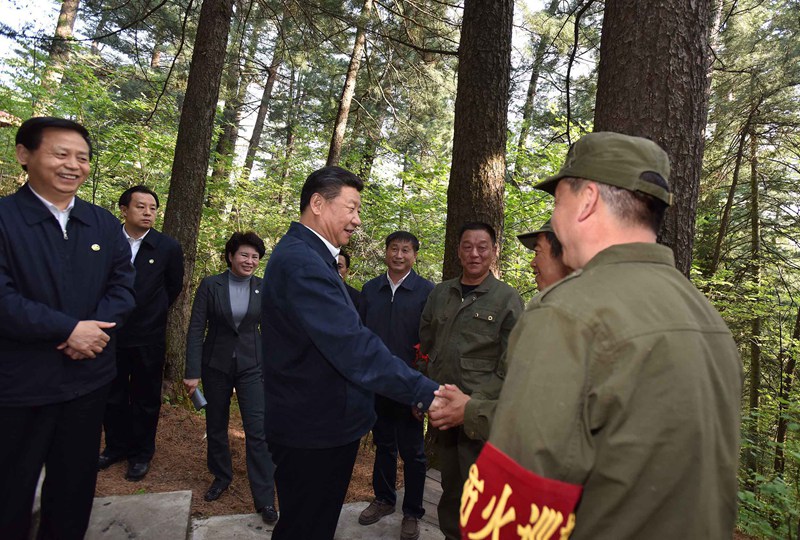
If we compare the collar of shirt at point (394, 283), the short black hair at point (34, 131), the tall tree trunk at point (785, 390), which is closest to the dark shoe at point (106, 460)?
the short black hair at point (34, 131)

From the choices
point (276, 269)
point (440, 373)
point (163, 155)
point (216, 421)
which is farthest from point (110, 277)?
point (163, 155)

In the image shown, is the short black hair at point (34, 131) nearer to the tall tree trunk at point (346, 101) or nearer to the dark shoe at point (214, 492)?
the dark shoe at point (214, 492)

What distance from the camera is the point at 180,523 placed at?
9.64ft

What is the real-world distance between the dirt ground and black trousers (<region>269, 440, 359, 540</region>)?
66.6 inches

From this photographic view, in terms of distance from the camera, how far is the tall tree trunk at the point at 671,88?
2.24 meters

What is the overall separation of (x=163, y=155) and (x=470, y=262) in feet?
31.8

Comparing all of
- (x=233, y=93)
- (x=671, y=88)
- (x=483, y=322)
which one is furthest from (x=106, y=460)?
(x=233, y=93)

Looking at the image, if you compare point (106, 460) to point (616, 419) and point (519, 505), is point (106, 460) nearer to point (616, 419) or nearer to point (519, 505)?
point (519, 505)

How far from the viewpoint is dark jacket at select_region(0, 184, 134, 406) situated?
212cm

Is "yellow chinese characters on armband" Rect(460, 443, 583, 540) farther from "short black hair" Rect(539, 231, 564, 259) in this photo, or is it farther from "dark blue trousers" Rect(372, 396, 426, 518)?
"dark blue trousers" Rect(372, 396, 426, 518)

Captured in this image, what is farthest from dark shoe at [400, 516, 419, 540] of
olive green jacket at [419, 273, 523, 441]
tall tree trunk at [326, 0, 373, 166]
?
tall tree trunk at [326, 0, 373, 166]

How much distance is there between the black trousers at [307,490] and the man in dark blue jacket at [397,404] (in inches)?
51.1

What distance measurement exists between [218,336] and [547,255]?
2.69 meters

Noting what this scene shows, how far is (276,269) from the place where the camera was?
2186mm
